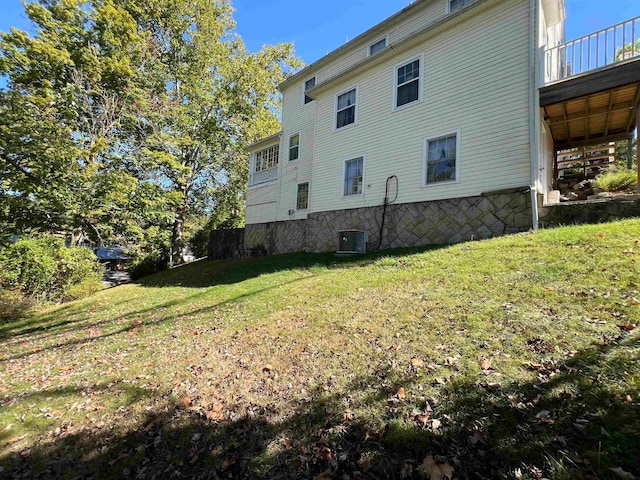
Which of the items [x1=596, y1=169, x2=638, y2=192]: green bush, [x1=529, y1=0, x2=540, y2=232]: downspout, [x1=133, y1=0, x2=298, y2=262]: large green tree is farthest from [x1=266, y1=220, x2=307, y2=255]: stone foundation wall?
[x1=596, y1=169, x2=638, y2=192]: green bush

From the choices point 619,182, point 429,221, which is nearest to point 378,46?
point 429,221

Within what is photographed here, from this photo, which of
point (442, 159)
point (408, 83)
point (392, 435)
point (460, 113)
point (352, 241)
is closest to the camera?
point (392, 435)

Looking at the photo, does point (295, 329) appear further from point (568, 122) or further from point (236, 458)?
point (568, 122)

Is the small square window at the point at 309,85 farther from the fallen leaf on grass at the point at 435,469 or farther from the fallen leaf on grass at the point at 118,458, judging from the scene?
the fallen leaf on grass at the point at 435,469

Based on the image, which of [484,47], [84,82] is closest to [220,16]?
[84,82]

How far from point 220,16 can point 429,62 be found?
60.1 feet

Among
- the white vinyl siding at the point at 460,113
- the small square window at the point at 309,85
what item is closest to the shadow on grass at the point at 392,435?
the white vinyl siding at the point at 460,113

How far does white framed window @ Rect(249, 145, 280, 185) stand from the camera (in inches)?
634

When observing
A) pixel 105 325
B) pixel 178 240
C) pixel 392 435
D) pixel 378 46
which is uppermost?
pixel 378 46

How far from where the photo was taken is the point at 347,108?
11.6m

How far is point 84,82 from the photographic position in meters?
9.59

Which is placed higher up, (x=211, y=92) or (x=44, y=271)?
(x=211, y=92)

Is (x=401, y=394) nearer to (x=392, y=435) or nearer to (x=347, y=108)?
(x=392, y=435)

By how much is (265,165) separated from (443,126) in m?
10.5
